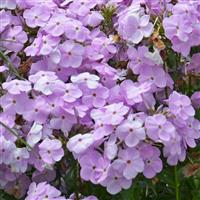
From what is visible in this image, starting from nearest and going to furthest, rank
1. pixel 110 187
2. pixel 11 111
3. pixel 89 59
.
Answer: pixel 110 187
pixel 11 111
pixel 89 59

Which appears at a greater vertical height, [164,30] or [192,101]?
[164,30]

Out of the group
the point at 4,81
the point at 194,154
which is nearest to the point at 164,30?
the point at 194,154

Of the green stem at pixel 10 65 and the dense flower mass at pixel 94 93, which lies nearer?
the dense flower mass at pixel 94 93

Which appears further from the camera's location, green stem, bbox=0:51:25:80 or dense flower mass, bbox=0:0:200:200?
green stem, bbox=0:51:25:80

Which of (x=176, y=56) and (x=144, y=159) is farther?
(x=176, y=56)

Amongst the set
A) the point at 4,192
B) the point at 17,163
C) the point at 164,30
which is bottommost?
the point at 4,192

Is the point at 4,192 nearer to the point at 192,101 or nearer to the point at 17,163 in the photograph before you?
the point at 17,163

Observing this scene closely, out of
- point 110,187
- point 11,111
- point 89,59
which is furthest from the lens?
point 89,59
